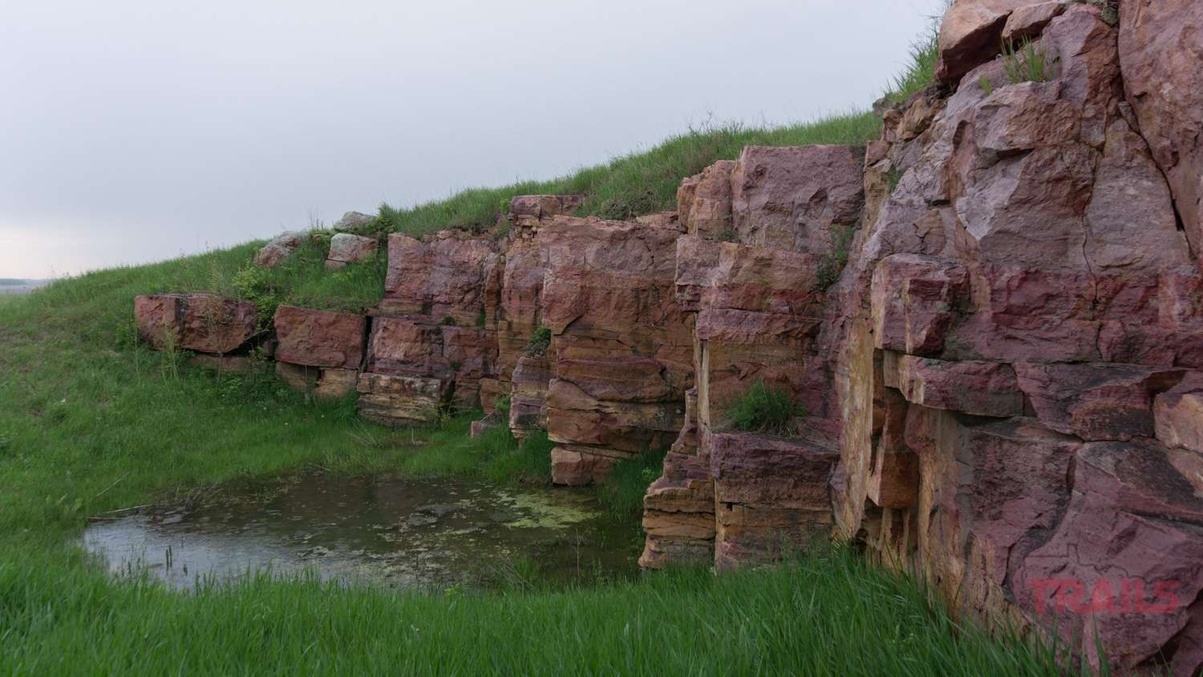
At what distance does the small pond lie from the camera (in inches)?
242

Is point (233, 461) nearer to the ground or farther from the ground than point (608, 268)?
nearer to the ground

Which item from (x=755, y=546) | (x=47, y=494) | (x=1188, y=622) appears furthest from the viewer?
(x=47, y=494)

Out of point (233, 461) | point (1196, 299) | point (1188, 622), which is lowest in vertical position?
point (233, 461)

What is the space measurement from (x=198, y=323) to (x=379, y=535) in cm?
688

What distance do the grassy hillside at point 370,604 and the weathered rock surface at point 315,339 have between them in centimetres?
167

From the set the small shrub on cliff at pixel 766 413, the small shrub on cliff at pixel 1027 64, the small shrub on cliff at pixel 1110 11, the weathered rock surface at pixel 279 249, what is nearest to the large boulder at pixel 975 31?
the small shrub on cliff at pixel 1027 64

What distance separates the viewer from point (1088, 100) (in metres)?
2.93

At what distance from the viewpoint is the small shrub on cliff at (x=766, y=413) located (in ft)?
17.2

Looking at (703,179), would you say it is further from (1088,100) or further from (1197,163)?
(1197,163)

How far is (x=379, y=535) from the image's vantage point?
718cm

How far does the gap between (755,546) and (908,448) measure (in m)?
1.74

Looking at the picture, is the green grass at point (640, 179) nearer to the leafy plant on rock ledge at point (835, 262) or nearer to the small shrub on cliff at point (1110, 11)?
the leafy plant on rock ledge at point (835, 262)

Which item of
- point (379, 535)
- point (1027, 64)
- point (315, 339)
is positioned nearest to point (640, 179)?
point (315, 339)

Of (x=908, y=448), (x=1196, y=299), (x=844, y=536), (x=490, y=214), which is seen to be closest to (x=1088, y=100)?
(x=1196, y=299)
